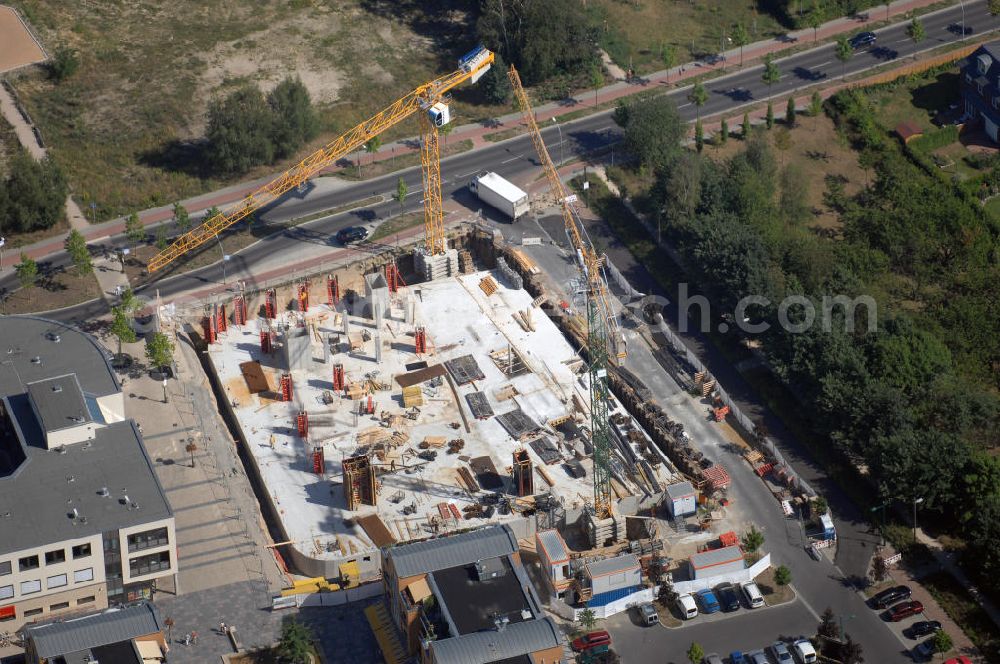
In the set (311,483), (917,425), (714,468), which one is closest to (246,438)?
(311,483)

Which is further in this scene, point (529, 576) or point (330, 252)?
point (330, 252)

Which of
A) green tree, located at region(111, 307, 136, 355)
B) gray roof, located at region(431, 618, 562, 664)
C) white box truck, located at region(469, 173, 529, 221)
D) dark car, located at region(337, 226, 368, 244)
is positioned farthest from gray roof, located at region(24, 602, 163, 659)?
white box truck, located at region(469, 173, 529, 221)

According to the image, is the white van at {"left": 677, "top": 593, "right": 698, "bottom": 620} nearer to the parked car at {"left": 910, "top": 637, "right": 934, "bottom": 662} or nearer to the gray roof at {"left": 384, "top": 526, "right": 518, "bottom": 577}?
the gray roof at {"left": 384, "top": 526, "right": 518, "bottom": 577}

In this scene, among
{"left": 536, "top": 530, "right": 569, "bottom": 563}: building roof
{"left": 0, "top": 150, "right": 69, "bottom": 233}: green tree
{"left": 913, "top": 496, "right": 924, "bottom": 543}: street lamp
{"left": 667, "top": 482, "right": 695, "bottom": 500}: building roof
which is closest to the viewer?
{"left": 536, "top": 530, "right": 569, "bottom": 563}: building roof

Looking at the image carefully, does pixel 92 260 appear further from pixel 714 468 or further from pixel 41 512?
pixel 714 468

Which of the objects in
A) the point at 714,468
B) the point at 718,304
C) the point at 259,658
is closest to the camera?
the point at 259,658

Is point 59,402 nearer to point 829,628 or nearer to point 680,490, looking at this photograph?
point 680,490
